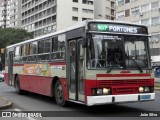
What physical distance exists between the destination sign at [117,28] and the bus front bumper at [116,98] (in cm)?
217

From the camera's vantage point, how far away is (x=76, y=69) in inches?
492

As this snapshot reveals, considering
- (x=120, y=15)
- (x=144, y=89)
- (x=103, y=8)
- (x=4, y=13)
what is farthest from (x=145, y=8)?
(x=4, y=13)

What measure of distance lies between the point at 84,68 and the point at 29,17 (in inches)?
4147

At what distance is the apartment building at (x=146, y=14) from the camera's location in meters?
59.9

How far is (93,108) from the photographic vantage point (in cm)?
1348

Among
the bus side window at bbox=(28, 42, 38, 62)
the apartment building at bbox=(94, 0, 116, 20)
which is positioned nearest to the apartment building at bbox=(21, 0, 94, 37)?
the apartment building at bbox=(94, 0, 116, 20)

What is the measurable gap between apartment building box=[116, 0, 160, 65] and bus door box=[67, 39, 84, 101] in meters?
43.8

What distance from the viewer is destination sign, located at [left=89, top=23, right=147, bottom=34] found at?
11.8 meters

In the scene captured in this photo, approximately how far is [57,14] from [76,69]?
266 feet

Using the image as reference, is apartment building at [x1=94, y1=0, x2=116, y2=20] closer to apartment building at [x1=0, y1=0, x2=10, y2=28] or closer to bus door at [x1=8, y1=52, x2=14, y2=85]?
apartment building at [x1=0, y1=0, x2=10, y2=28]

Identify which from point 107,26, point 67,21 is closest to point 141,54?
point 107,26

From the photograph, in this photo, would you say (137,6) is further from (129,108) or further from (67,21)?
(129,108)

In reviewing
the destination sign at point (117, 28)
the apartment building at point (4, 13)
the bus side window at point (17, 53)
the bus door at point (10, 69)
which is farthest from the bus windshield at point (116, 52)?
the apartment building at point (4, 13)

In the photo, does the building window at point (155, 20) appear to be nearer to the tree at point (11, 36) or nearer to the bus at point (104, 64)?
the tree at point (11, 36)
